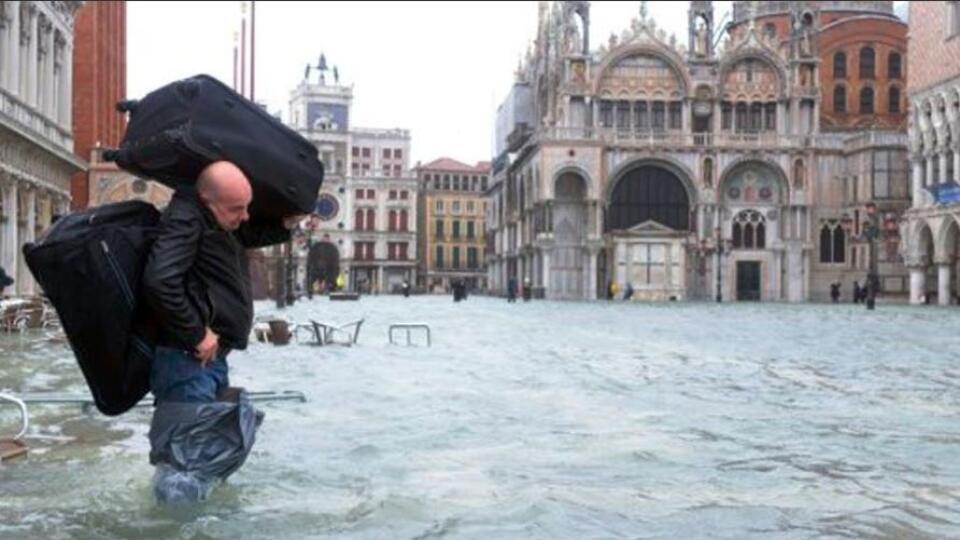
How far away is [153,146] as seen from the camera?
18.3 ft

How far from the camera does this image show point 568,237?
240 ft

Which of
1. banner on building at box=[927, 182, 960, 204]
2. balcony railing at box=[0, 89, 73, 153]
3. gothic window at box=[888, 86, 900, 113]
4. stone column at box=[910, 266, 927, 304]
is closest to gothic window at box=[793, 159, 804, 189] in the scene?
stone column at box=[910, 266, 927, 304]

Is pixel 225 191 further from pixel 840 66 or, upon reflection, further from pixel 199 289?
pixel 840 66

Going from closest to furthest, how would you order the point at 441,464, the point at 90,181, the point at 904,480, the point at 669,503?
the point at 669,503 < the point at 904,480 < the point at 441,464 < the point at 90,181

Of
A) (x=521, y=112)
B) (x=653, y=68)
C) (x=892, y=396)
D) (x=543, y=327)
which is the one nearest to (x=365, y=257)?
(x=521, y=112)

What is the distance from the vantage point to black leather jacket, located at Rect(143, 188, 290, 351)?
5.33m

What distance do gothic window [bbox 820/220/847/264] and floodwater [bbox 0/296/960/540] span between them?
58.2 metres

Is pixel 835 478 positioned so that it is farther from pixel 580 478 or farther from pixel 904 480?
pixel 580 478

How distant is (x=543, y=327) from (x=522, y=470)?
2397 cm

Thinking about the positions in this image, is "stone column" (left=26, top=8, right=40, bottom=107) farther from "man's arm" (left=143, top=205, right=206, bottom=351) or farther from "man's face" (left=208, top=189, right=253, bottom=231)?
"man's arm" (left=143, top=205, right=206, bottom=351)

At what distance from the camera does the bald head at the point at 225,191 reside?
5.52 metres

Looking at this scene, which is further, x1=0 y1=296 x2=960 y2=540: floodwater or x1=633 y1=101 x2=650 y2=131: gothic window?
x1=633 y1=101 x2=650 y2=131: gothic window

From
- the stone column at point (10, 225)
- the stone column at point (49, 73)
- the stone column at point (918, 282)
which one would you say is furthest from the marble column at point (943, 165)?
the stone column at point (10, 225)

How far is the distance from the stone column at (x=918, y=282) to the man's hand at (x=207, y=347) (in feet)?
192
